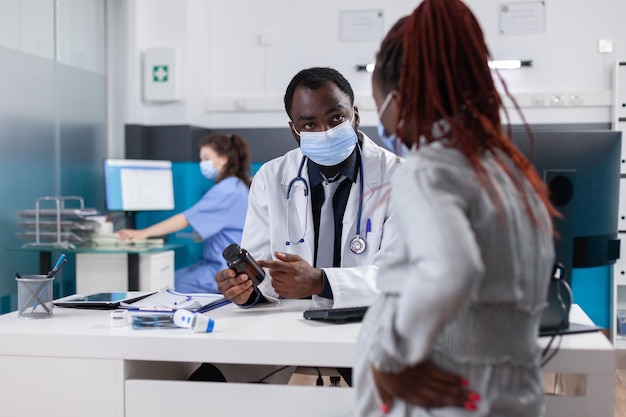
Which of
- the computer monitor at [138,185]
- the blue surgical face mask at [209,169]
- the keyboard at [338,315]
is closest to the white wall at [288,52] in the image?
the computer monitor at [138,185]

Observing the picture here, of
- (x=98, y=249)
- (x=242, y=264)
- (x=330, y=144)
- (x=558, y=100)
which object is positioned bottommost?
(x=98, y=249)

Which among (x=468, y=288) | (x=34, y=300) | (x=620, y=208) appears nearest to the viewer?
(x=468, y=288)

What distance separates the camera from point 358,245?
1.97 m

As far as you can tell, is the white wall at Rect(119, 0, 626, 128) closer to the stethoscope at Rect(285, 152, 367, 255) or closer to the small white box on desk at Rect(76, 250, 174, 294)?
the small white box on desk at Rect(76, 250, 174, 294)

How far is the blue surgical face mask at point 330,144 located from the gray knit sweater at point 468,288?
1.01 m

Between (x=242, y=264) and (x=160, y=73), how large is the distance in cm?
347

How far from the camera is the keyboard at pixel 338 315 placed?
1.58 m

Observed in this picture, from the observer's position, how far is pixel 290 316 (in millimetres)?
1689

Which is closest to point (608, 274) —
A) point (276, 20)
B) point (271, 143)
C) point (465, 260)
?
point (271, 143)

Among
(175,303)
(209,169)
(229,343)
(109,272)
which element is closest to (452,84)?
(229,343)

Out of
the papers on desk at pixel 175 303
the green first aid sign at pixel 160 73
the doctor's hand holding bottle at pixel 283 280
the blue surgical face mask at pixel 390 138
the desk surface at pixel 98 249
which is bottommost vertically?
the desk surface at pixel 98 249

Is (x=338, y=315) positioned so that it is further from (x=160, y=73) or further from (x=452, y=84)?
(x=160, y=73)

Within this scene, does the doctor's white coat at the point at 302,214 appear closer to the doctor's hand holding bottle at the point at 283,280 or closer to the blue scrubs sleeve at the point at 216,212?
the doctor's hand holding bottle at the point at 283,280

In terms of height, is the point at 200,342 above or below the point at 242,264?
below
